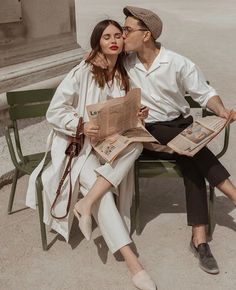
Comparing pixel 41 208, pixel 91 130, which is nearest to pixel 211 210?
pixel 91 130

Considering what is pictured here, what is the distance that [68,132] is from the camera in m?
3.43

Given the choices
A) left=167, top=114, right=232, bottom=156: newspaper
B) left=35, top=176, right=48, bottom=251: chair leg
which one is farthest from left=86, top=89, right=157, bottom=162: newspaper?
left=35, top=176, right=48, bottom=251: chair leg

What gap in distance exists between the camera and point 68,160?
3.49 meters

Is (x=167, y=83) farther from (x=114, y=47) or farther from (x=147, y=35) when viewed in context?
(x=114, y=47)

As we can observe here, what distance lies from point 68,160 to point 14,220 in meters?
0.84

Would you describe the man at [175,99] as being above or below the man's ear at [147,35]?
below

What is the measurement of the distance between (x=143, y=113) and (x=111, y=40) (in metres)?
0.53

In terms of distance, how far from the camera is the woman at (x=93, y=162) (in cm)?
326

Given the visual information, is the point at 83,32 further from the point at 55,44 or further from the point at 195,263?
the point at 195,263

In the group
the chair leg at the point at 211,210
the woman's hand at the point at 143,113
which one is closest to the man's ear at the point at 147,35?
the woman's hand at the point at 143,113

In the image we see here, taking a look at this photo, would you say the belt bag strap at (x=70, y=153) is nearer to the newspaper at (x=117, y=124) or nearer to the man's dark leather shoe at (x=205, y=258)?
the newspaper at (x=117, y=124)

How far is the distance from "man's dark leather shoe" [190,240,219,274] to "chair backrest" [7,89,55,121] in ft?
5.16

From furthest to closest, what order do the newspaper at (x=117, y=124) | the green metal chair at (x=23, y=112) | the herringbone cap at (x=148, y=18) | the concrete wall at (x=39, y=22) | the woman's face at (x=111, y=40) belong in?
the concrete wall at (x=39, y=22), the green metal chair at (x=23, y=112), the herringbone cap at (x=148, y=18), the woman's face at (x=111, y=40), the newspaper at (x=117, y=124)

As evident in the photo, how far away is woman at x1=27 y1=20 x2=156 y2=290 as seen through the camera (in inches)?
128
